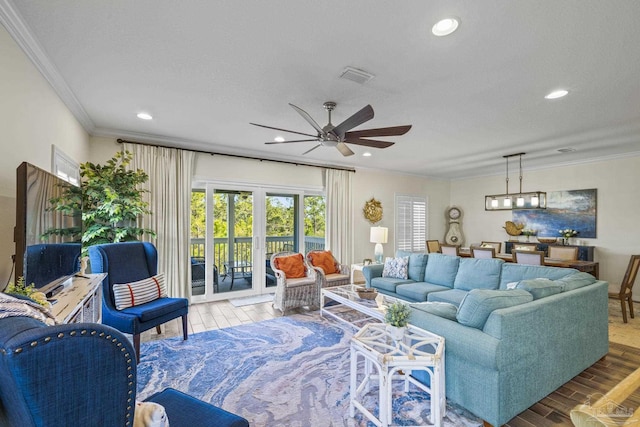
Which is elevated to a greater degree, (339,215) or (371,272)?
(339,215)

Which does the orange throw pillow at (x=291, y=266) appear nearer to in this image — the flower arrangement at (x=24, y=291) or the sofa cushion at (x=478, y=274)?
the sofa cushion at (x=478, y=274)

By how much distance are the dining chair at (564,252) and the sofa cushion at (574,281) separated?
2791 millimetres

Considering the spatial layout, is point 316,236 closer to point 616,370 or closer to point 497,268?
point 497,268

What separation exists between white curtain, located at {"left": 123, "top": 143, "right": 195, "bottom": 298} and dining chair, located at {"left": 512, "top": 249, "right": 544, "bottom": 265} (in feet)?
17.1

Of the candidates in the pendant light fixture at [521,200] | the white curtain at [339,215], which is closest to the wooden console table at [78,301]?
the white curtain at [339,215]

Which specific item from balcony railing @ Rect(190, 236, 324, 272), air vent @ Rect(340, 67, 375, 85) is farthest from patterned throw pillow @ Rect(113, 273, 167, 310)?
air vent @ Rect(340, 67, 375, 85)

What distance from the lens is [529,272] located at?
3.36m

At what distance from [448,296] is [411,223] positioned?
13.1 feet

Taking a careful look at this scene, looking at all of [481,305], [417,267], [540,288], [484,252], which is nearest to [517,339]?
[481,305]

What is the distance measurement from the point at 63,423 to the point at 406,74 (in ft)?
9.38

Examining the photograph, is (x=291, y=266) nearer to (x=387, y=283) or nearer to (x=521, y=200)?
(x=387, y=283)

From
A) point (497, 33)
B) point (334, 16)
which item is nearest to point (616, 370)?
point (497, 33)

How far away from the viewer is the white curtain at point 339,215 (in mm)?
6102

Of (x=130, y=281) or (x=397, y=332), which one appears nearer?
(x=397, y=332)
